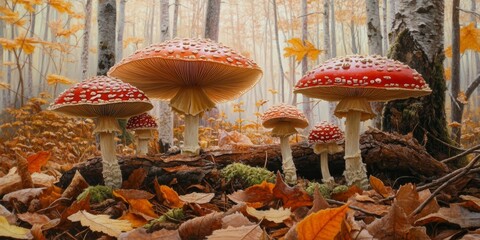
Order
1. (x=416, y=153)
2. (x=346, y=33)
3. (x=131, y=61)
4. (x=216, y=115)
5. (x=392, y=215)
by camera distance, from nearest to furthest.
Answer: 1. (x=392, y=215)
2. (x=131, y=61)
3. (x=416, y=153)
4. (x=216, y=115)
5. (x=346, y=33)

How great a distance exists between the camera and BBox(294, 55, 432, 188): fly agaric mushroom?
82.3 inches

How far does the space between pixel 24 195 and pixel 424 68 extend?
11.8 ft

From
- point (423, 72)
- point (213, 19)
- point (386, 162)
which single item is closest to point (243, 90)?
point (386, 162)

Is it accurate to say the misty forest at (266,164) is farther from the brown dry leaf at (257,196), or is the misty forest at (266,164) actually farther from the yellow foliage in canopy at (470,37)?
the yellow foliage in canopy at (470,37)

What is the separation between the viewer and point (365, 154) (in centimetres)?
290

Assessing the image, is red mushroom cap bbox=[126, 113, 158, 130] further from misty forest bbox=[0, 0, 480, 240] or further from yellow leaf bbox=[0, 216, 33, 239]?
yellow leaf bbox=[0, 216, 33, 239]

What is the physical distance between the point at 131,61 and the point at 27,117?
728cm

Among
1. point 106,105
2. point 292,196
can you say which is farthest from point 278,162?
point 106,105

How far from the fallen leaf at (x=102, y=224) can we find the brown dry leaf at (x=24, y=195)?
0.71 metres

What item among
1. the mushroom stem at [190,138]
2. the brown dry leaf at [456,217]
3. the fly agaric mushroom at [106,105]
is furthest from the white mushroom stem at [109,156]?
the brown dry leaf at [456,217]

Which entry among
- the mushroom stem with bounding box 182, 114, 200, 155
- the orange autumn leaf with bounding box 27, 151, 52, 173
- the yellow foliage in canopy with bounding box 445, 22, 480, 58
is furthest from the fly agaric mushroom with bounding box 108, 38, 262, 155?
the yellow foliage in canopy with bounding box 445, 22, 480, 58

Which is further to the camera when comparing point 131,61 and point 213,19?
point 213,19

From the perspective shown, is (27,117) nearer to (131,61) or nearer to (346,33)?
(131,61)

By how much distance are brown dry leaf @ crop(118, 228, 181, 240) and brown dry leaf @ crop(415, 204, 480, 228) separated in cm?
113
